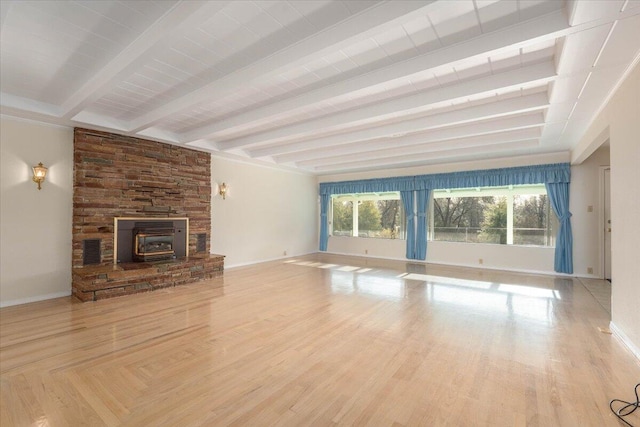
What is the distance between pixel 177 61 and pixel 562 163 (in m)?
6.92

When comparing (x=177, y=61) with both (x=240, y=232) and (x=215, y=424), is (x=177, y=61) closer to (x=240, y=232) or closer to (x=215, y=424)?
(x=215, y=424)

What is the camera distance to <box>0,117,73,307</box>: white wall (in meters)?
3.87

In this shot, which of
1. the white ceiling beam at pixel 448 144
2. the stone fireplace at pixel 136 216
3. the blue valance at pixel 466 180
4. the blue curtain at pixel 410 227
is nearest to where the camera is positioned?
the stone fireplace at pixel 136 216

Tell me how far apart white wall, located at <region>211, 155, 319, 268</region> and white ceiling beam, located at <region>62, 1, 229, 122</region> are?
328 cm

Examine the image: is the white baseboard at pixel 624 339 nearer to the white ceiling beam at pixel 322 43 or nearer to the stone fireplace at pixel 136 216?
the white ceiling beam at pixel 322 43

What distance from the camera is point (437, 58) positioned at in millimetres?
2436

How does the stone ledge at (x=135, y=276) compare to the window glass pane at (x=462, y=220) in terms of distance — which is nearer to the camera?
the stone ledge at (x=135, y=276)

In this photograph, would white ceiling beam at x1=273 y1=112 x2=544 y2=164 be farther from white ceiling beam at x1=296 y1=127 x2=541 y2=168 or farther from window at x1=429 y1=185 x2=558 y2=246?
window at x1=429 y1=185 x2=558 y2=246

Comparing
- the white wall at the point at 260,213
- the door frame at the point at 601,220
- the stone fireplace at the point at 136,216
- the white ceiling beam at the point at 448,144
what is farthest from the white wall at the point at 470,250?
the stone fireplace at the point at 136,216

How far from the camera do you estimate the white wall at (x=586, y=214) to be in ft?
18.2

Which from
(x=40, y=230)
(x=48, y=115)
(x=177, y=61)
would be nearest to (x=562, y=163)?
(x=177, y=61)

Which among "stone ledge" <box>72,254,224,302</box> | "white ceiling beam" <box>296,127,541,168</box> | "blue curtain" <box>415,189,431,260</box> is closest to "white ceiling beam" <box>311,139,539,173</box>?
"white ceiling beam" <box>296,127,541,168</box>

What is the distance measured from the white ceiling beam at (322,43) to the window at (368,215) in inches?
238

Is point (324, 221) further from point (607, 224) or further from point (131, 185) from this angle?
point (607, 224)
